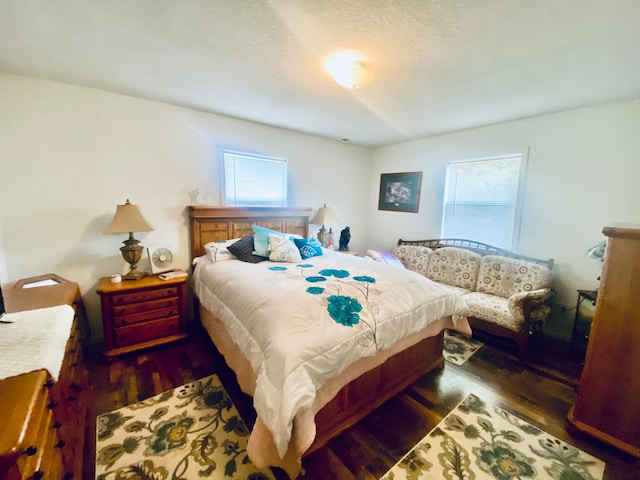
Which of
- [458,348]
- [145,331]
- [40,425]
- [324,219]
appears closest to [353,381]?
[40,425]

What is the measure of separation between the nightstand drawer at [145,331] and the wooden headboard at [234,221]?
0.78 meters

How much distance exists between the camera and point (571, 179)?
2803 millimetres

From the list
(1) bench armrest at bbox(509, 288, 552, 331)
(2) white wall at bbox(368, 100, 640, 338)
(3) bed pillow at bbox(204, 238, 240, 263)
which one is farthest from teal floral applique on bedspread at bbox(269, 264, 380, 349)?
(2) white wall at bbox(368, 100, 640, 338)

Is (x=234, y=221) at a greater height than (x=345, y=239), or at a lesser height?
greater

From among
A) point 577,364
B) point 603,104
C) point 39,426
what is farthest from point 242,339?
point 603,104

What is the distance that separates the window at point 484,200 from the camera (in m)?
3.23

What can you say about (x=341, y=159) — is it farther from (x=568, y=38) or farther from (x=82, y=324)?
(x=82, y=324)

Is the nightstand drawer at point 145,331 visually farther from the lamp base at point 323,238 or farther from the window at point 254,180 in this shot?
the lamp base at point 323,238

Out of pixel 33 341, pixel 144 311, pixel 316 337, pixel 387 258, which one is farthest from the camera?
pixel 387 258

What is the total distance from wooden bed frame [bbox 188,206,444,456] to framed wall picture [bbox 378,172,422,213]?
1.72m

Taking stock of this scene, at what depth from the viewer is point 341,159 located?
14.6ft

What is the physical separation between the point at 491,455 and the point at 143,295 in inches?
116

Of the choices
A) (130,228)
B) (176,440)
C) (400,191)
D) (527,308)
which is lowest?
(176,440)

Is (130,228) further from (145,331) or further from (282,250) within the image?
(282,250)
